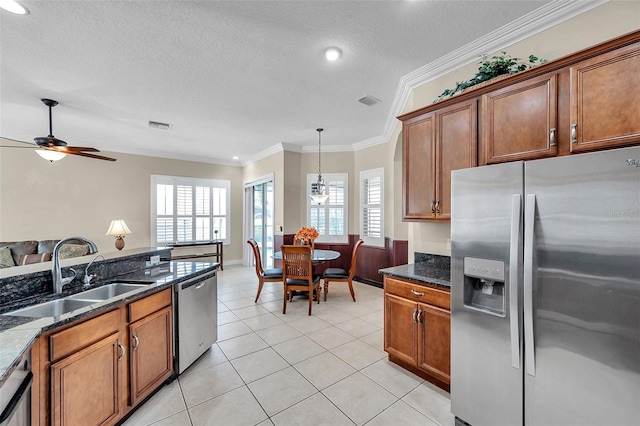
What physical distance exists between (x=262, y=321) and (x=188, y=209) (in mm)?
4315

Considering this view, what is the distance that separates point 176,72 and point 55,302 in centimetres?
234

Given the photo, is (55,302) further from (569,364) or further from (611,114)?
(611,114)

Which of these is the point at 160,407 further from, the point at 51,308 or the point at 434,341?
the point at 434,341

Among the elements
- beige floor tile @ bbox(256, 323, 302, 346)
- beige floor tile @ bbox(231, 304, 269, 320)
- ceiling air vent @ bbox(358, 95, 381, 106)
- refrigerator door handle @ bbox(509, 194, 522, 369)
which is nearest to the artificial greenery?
refrigerator door handle @ bbox(509, 194, 522, 369)

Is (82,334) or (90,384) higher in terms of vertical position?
(82,334)

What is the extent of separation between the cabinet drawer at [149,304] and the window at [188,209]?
4.81m

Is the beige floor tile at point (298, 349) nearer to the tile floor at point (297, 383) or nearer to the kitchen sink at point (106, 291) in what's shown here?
the tile floor at point (297, 383)

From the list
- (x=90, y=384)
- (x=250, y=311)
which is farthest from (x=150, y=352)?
(x=250, y=311)

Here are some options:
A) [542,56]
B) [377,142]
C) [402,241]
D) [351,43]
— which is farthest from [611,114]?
[377,142]

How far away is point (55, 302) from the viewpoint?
183cm

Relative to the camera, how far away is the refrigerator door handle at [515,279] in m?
1.53

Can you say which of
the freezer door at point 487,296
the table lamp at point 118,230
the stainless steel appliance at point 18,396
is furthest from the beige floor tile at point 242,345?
the table lamp at point 118,230

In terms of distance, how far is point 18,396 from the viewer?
1.12m

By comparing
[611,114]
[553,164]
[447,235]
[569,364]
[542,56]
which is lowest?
[569,364]
